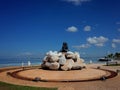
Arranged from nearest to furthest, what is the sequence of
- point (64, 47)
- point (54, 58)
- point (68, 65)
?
point (68, 65) < point (54, 58) < point (64, 47)

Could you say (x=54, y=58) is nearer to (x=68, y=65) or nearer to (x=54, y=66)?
(x=54, y=66)

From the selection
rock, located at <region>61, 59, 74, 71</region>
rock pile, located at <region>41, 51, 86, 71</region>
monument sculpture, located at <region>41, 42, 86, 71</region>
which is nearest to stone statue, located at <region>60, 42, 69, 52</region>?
monument sculpture, located at <region>41, 42, 86, 71</region>

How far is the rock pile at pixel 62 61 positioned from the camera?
2464 cm

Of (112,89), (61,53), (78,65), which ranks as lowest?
(112,89)

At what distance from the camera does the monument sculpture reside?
2464 cm

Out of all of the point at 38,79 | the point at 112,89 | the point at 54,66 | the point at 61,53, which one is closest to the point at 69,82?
the point at 38,79

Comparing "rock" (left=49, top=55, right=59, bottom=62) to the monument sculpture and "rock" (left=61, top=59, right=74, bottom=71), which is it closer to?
the monument sculpture

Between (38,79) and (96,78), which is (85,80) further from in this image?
→ (38,79)

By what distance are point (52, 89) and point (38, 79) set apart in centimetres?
404

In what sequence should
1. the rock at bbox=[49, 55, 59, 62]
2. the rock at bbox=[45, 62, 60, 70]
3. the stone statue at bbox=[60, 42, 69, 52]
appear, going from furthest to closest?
the stone statue at bbox=[60, 42, 69, 52], the rock at bbox=[49, 55, 59, 62], the rock at bbox=[45, 62, 60, 70]

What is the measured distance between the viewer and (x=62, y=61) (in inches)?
976

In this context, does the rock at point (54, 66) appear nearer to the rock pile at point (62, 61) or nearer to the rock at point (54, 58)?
the rock pile at point (62, 61)

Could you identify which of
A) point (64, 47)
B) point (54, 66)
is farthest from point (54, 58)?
point (64, 47)

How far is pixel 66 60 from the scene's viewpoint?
84.5 feet
